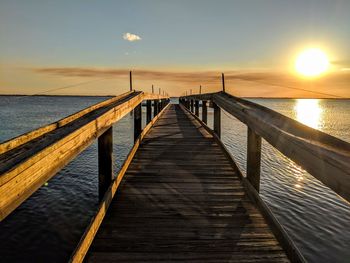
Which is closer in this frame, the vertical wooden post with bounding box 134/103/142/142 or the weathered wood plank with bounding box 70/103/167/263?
the weathered wood plank with bounding box 70/103/167/263

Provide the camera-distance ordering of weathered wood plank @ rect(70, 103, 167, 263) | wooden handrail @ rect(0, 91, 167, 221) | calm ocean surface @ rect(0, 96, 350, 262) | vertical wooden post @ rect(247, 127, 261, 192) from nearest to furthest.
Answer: wooden handrail @ rect(0, 91, 167, 221)
weathered wood plank @ rect(70, 103, 167, 263)
vertical wooden post @ rect(247, 127, 261, 192)
calm ocean surface @ rect(0, 96, 350, 262)

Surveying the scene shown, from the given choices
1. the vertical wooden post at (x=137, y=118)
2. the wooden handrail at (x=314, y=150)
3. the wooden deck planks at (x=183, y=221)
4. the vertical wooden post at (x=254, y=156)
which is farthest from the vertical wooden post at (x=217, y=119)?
the wooden handrail at (x=314, y=150)

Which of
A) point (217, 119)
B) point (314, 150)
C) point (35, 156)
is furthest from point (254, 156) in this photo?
point (217, 119)

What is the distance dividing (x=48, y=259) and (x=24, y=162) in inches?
225

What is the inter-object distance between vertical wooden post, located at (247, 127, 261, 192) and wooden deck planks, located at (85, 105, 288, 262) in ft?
1.17

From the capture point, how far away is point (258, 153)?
13.5 ft

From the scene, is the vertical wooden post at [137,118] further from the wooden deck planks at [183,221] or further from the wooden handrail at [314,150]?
the wooden handrail at [314,150]

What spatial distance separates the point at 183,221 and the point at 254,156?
4.78 ft

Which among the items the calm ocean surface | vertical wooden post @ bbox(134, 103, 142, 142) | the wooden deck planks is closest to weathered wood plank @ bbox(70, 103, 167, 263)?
the wooden deck planks

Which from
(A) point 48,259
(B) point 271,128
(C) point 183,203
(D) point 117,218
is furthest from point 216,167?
(A) point 48,259

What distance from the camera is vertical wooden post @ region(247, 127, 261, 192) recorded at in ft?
13.3

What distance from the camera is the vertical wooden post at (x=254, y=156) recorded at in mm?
4066

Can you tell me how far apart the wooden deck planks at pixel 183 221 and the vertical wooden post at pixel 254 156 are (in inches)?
14.1

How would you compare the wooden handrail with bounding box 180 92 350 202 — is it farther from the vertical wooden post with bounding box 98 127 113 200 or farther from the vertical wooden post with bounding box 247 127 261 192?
the vertical wooden post with bounding box 98 127 113 200
